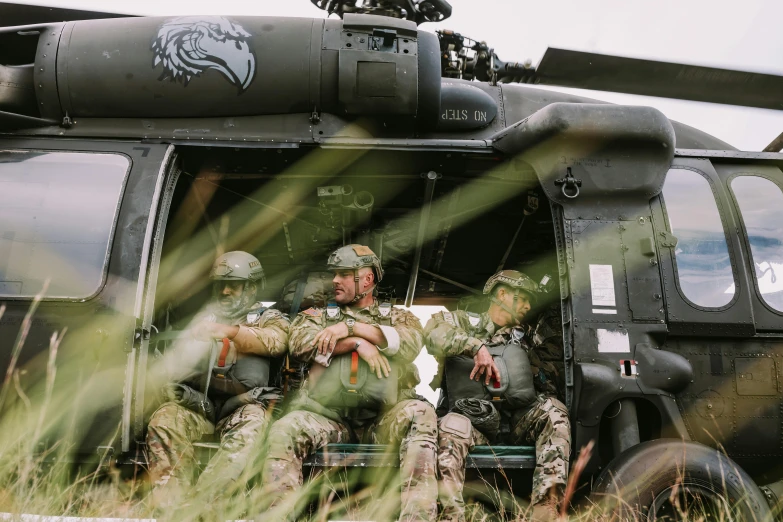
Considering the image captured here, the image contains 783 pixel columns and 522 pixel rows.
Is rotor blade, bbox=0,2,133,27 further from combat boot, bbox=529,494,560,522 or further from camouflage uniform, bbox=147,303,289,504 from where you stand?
combat boot, bbox=529,494,560,522

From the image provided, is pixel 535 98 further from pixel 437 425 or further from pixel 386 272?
pixel 437 425

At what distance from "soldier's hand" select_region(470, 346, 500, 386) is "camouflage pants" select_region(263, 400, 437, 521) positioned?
0.33m

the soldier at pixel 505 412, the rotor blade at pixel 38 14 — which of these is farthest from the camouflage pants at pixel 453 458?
the rotor blade at pixel 38 14

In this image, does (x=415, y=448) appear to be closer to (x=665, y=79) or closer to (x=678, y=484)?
(x=678, y=484)

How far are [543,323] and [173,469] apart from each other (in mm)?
2353

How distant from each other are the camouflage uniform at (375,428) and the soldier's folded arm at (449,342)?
0.24 ft

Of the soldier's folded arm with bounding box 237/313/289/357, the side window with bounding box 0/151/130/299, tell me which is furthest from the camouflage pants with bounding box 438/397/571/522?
the side window with bounding box 0/151/130/299

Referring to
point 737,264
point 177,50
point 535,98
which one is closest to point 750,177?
point 737,264

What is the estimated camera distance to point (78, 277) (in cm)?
355

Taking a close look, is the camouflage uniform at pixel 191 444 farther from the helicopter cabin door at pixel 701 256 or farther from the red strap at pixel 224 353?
the helicopter cabin door at pixel 701 256

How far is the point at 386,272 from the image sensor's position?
18.5 ft

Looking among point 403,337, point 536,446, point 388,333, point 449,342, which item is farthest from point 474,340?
point 536,446

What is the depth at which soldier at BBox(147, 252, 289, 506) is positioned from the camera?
11.2 ft

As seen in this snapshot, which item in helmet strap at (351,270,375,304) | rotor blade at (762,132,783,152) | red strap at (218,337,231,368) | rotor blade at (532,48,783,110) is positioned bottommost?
red strap at (218,337,231,368)
